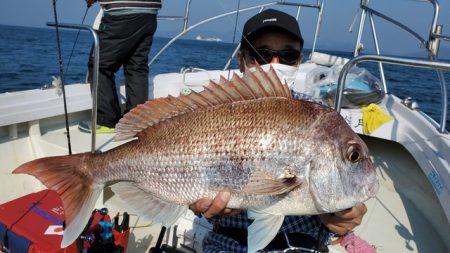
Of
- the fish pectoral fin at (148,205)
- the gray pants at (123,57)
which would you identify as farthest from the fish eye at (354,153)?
the gray pants at (123,57)

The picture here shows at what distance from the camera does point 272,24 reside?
1921 millimetres

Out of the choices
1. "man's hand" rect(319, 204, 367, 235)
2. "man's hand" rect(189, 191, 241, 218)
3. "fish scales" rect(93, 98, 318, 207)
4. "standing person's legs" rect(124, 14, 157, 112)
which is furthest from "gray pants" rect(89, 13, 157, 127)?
"man's hand" rect(319, 204, 367, 235)

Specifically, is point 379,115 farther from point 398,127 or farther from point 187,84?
point 187,84

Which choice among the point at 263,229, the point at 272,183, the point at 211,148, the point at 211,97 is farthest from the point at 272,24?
the point at 263,229

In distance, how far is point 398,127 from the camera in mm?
Result: 3783

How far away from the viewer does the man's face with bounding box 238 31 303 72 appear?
77.6 inches

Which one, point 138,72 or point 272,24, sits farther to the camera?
point 138,72

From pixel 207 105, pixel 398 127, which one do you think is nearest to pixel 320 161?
pixel 207 105

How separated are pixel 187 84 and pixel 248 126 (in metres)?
3.11

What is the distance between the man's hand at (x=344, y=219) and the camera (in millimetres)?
1511

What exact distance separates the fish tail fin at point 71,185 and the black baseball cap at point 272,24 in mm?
1003

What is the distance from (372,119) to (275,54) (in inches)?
88.2

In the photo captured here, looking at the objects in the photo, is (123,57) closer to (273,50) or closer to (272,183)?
(273,50)

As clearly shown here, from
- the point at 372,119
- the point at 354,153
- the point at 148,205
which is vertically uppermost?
the point at 354,153
